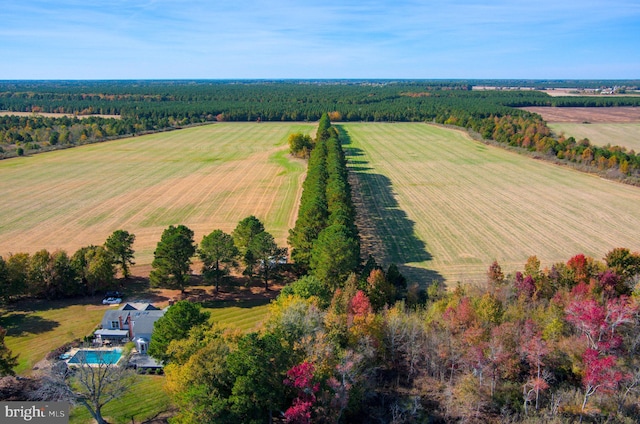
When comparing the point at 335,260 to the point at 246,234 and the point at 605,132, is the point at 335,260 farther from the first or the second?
the point at 605,132

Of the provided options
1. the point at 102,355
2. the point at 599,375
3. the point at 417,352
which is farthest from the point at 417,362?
the point at 102,355

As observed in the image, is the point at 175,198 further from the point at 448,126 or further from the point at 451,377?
the point at 448,126

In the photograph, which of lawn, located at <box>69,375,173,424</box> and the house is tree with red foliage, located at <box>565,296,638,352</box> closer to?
lawn, located at <box>69,375,173,424</box>

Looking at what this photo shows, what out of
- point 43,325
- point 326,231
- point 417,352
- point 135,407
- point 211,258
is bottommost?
point 135,407

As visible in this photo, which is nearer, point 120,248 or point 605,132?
point 120,248

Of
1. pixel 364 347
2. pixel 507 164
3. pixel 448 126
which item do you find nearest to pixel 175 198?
pixel 364 347
